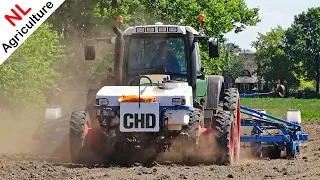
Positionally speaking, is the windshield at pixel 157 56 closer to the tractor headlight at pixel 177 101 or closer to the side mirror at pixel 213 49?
the side mirror at pixel 213 49

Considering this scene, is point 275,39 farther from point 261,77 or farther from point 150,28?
point 150,28

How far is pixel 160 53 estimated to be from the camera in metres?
13.7

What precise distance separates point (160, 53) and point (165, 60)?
172 millimetres

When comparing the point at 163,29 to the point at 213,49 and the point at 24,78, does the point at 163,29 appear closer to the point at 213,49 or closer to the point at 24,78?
the point at 213,49

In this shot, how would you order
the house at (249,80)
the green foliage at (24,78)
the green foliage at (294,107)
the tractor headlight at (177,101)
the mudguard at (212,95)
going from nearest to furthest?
the tractor headlight at (177,101), the mudguard at (212,95), the green foliage at (24,78), the green foliage at (294,107), the house at (249,80)

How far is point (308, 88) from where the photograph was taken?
110938 mm

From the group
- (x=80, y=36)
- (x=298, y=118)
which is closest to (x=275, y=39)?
(x=80, y=36)

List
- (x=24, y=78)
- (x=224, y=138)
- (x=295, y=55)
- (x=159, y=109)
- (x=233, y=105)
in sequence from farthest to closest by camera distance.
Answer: (x=295, y=55), (x=24, y=78), (x=233, y=105), (x=224, y=138), (x=159, y=109)

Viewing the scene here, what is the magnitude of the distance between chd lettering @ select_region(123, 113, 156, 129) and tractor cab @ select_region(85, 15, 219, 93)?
1.45 meters

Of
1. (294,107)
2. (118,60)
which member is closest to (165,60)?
(118,60)

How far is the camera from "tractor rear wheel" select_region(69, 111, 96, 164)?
500 inches

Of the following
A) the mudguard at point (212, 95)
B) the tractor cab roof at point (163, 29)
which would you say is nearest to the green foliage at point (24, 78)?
the tractor cab roof at point (163, 29)

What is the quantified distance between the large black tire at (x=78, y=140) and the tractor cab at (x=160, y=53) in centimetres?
136

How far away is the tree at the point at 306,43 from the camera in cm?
10100
